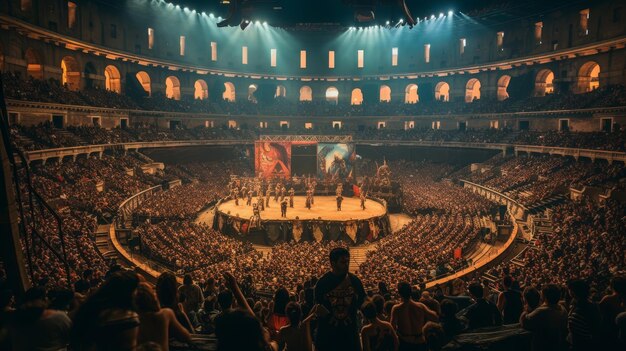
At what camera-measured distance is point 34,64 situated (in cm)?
4706

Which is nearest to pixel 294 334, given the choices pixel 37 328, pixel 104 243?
pixel 37 328

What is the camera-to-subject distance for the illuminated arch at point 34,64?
46469 millimetres

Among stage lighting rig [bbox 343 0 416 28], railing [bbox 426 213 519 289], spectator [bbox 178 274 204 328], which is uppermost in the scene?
stage lighting rig [bbox 343 0 416 28]

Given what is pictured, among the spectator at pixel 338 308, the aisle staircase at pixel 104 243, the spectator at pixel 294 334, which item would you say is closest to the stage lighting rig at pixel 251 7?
the aisle staircase at pixel 104 243

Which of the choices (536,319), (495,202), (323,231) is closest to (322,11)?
(323,231)

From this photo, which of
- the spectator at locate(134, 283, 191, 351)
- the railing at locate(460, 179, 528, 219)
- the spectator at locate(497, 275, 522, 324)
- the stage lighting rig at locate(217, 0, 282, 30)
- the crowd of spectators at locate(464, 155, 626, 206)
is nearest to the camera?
the spectator at locate(134, 283, 191, 351)

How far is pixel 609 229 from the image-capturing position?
2442 centimetres

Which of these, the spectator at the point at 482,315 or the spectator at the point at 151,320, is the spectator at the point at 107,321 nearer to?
the spectator at the point at 151,320

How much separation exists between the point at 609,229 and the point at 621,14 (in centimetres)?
3297

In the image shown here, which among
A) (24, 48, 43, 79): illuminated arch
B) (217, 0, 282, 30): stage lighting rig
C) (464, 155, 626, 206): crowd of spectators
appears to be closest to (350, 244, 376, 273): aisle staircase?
(464, 155, 626, 206): crowd of spectators

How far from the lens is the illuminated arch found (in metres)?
46.5

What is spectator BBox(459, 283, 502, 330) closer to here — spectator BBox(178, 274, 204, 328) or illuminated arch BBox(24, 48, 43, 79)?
spectator BBox(178, 274, 204, 328)

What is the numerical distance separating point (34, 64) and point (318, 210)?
1267 inches

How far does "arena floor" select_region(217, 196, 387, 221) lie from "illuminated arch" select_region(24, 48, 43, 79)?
2305 cm
